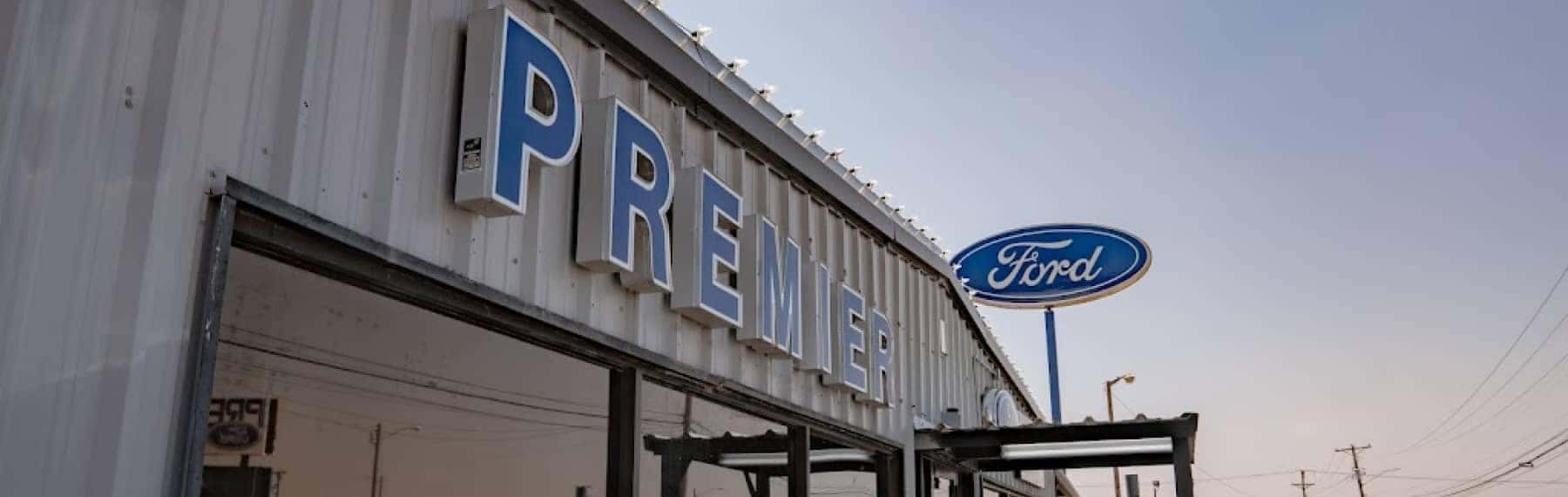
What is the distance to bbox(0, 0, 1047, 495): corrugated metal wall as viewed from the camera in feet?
11.4

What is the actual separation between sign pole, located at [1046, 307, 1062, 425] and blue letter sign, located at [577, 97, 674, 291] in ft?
50.9

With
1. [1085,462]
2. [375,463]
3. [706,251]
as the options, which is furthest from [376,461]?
[1085,462]

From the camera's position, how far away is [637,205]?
636 cm

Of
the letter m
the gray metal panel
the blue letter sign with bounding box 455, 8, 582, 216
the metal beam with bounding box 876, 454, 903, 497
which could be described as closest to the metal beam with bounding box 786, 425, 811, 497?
the letter m

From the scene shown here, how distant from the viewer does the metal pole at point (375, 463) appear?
4.62 m

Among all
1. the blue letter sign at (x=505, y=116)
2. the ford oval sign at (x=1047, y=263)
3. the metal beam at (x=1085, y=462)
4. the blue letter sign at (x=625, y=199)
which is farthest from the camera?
the ford oval sign at (x=1047, y=263)

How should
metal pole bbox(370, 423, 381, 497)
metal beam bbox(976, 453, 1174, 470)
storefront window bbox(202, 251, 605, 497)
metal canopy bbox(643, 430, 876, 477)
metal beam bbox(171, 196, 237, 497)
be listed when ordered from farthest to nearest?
metal beam bbox(976, 453, 1174, 470) → metal canopy bbox(643, 430, 876, 477) → metal pole bbox(370, 423, 381, 497) → storefront window bbox(202, 251, 605, 497) → metal beam bbox(171, 196, 237, 497)

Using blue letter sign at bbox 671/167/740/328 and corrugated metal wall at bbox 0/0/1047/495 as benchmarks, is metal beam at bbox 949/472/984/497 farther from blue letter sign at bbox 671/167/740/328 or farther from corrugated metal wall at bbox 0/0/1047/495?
corrugated metal wall at bbox 0/0/1047/495

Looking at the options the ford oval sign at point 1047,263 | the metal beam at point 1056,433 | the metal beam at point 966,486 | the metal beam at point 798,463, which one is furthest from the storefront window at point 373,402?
the ford oval sign at point 1047,263

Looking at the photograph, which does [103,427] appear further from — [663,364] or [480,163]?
[663,364]

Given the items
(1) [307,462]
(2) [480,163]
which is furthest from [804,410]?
(1) [307,462]

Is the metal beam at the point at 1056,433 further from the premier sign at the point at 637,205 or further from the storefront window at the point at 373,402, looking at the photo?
the storefront window at the point at 373,402

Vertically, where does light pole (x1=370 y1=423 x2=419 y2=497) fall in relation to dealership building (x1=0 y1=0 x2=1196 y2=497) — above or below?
below

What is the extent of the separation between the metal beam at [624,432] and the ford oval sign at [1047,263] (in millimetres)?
14215
